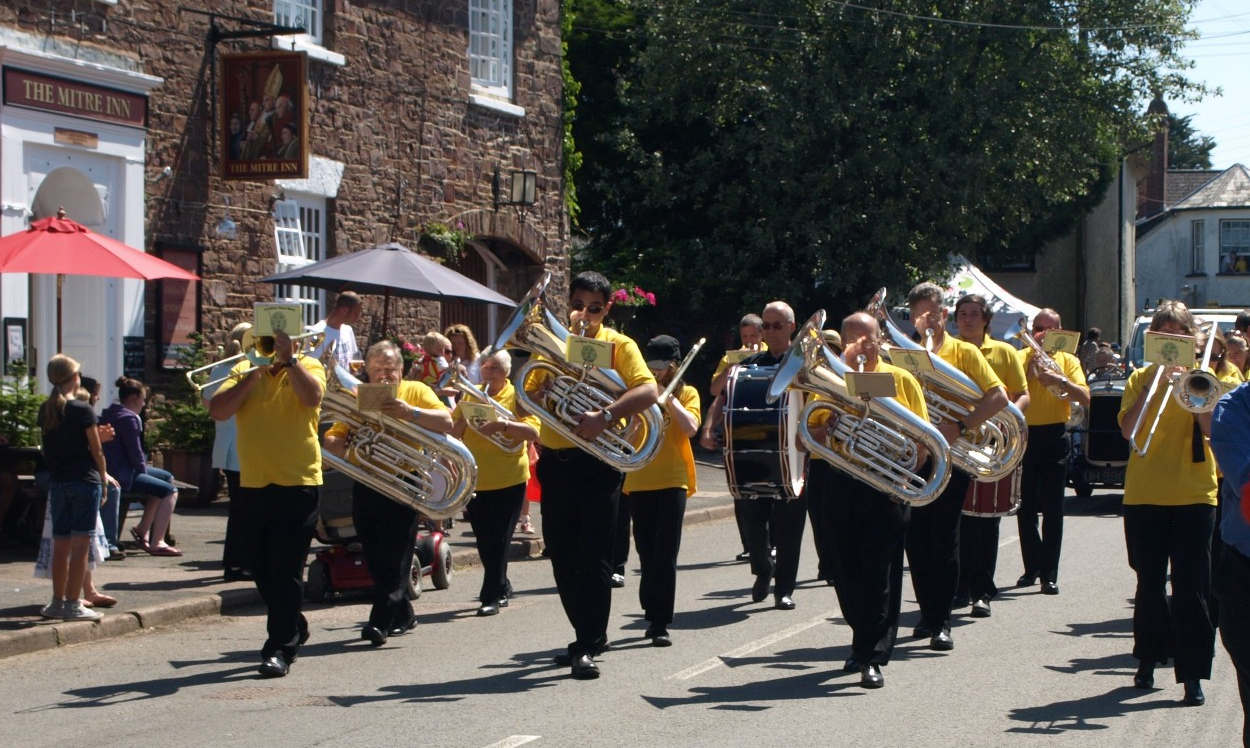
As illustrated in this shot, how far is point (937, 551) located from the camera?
8875mm

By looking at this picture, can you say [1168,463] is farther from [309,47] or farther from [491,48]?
[491,48]

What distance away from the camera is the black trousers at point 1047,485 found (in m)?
11.1

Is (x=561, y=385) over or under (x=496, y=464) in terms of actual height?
over

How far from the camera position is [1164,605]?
7.95 m

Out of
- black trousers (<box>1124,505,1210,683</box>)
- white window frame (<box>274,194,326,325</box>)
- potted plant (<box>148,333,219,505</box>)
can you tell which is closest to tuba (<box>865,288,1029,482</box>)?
black trousers (<box>1124,505,1210,683</box>)

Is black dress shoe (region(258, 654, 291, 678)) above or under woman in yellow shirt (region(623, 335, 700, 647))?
under

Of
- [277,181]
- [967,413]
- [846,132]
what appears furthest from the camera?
[846,132]

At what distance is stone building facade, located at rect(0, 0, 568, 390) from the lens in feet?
48.8

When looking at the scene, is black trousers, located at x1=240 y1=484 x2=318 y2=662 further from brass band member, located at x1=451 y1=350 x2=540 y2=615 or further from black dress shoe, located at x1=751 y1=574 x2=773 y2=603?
black dress shoe, located at x1=751 y1=574 x2=773 y2=603

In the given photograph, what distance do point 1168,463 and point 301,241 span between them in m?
12.2

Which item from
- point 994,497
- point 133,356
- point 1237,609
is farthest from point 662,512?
point 133,356

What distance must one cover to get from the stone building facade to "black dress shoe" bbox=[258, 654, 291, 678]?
7.45 metres

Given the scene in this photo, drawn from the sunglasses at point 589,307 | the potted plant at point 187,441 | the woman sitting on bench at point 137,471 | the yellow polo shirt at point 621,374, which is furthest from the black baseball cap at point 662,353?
the potted plant at point 187,441

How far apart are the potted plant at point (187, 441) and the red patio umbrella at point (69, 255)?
3275mm
